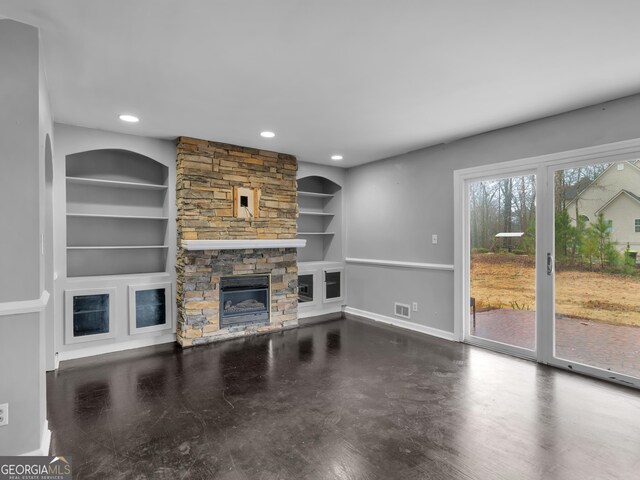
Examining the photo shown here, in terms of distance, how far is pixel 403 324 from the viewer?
521 centimetres

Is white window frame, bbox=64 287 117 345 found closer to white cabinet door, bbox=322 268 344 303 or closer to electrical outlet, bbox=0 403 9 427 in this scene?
electrical outlet, bbox=0 403 9 427

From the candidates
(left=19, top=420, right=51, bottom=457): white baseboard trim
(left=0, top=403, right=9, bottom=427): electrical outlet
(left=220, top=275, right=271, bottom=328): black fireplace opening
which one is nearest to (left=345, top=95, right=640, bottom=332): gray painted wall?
(left=220, top=275, right=271, bottom=328): black fireplace opening

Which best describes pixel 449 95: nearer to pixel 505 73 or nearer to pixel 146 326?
pixel 505 73

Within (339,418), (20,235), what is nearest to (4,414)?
(20,235)

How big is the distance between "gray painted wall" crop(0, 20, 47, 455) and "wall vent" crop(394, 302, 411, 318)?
4.19 meters

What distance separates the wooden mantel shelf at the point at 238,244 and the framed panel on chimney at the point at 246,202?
0.38 metres

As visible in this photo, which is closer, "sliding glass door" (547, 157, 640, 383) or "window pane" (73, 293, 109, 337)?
"sliding glass door" (547, 157, 640, 383)

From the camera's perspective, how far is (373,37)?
7.28 ft

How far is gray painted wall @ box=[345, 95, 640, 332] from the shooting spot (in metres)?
3.38

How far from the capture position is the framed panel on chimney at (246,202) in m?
4.72

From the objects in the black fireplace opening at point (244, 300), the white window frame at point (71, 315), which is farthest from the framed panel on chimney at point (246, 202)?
the white window frame at point (71, 315)

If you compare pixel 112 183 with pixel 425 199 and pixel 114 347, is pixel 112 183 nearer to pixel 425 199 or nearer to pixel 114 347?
pixel 114 347

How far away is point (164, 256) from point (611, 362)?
16.5ft

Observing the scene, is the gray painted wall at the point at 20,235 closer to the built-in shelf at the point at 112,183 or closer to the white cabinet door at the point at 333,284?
the built-in shelf at the point at 112,183
